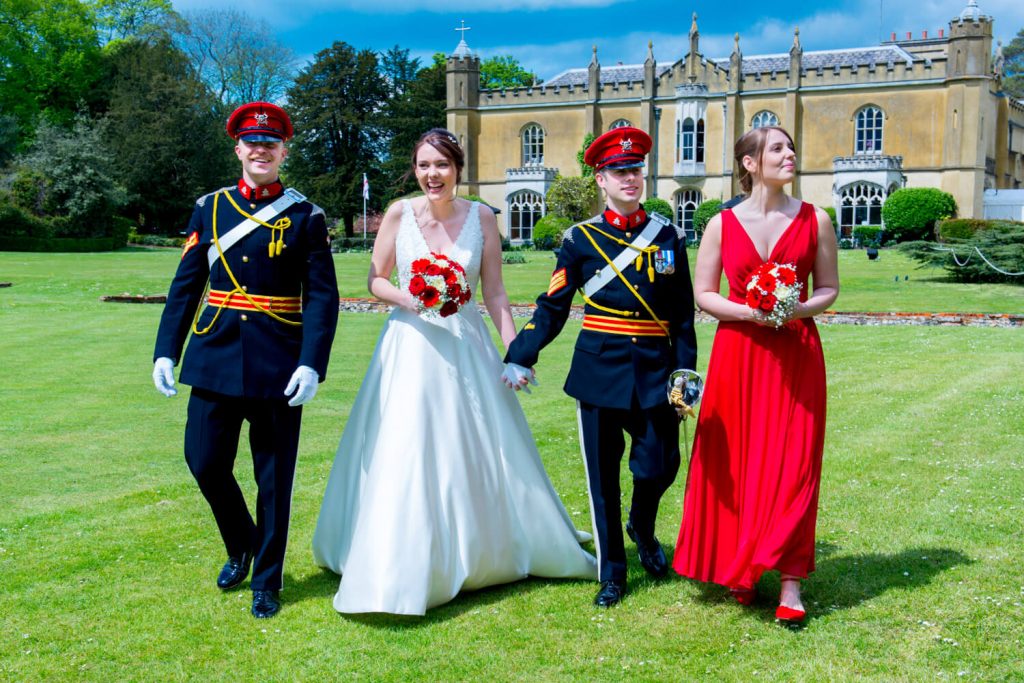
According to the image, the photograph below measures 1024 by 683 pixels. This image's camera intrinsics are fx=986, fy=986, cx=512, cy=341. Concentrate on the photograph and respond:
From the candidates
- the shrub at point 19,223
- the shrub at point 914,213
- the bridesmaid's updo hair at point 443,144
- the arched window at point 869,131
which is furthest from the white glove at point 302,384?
the arched window at point 869,131

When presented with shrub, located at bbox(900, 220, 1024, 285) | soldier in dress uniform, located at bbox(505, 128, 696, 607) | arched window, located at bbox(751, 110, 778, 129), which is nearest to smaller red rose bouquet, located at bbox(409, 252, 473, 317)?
soldier in dress uniform, located at bbox(505, 128, 696, 607)

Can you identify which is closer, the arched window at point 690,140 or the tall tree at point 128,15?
the arched window at point 690,140

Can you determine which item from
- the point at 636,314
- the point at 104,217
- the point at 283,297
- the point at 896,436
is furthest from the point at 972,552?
the point at 104,217

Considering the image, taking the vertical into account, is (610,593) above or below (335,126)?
below

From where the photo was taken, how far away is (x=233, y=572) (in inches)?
186

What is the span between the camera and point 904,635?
4.04 m

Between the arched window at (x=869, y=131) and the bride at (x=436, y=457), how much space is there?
45.2 m

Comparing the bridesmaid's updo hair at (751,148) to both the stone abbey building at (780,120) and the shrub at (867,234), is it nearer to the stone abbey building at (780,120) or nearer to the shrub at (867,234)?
the shrub at (867,234)

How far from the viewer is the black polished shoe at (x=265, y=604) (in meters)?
4.35

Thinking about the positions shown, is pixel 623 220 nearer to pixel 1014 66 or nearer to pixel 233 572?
pixel 233 572

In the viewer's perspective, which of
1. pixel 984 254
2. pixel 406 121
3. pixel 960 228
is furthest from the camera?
pixel 406 121

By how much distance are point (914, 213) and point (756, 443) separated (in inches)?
1603

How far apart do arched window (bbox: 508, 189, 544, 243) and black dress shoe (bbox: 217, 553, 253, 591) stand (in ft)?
156

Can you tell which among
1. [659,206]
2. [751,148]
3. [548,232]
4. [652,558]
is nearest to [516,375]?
[652,558]
